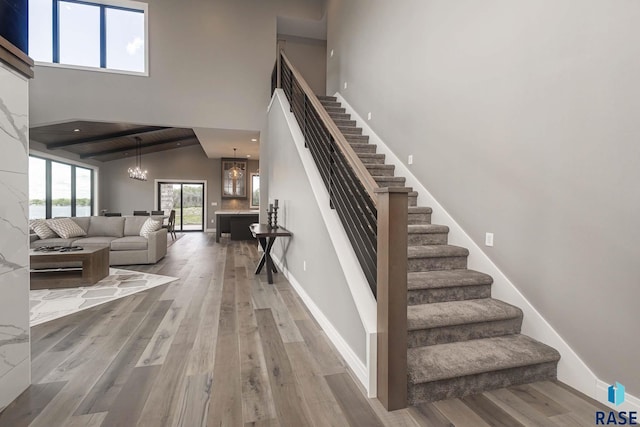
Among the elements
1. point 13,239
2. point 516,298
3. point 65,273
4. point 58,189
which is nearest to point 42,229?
point 65,273

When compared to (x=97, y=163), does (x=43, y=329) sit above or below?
below

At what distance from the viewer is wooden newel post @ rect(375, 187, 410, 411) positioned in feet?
5.91

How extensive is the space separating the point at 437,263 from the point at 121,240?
17.7 ft

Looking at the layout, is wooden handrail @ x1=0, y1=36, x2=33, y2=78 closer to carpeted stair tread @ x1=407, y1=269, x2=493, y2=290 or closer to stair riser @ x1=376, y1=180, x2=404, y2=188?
carpeted stair tread @ x1=407, y1=269, x2=493, y2=290

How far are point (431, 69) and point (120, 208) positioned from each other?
11.7 metres

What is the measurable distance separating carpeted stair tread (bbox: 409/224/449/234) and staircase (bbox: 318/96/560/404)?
0.02 metres

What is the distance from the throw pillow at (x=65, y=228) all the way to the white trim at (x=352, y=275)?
4.90 metres

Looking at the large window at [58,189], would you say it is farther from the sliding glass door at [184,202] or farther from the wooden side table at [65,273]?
the wooden side table at [65,273]

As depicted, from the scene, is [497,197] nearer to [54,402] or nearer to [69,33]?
[54,402]

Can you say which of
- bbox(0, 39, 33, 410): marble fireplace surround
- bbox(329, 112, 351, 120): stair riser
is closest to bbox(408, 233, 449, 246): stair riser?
bbox(0, 39, 33, 410): marble fireplace surround

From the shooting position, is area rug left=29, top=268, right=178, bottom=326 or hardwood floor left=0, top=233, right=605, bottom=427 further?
area rug left=29, top=268, right=178, bottom=326

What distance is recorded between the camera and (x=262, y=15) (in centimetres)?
706

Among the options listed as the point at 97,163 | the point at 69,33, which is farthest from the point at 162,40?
the point at 97,163

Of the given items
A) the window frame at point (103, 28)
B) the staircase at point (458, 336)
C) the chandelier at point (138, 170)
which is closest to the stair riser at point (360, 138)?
the staircase at point (458, 336)
